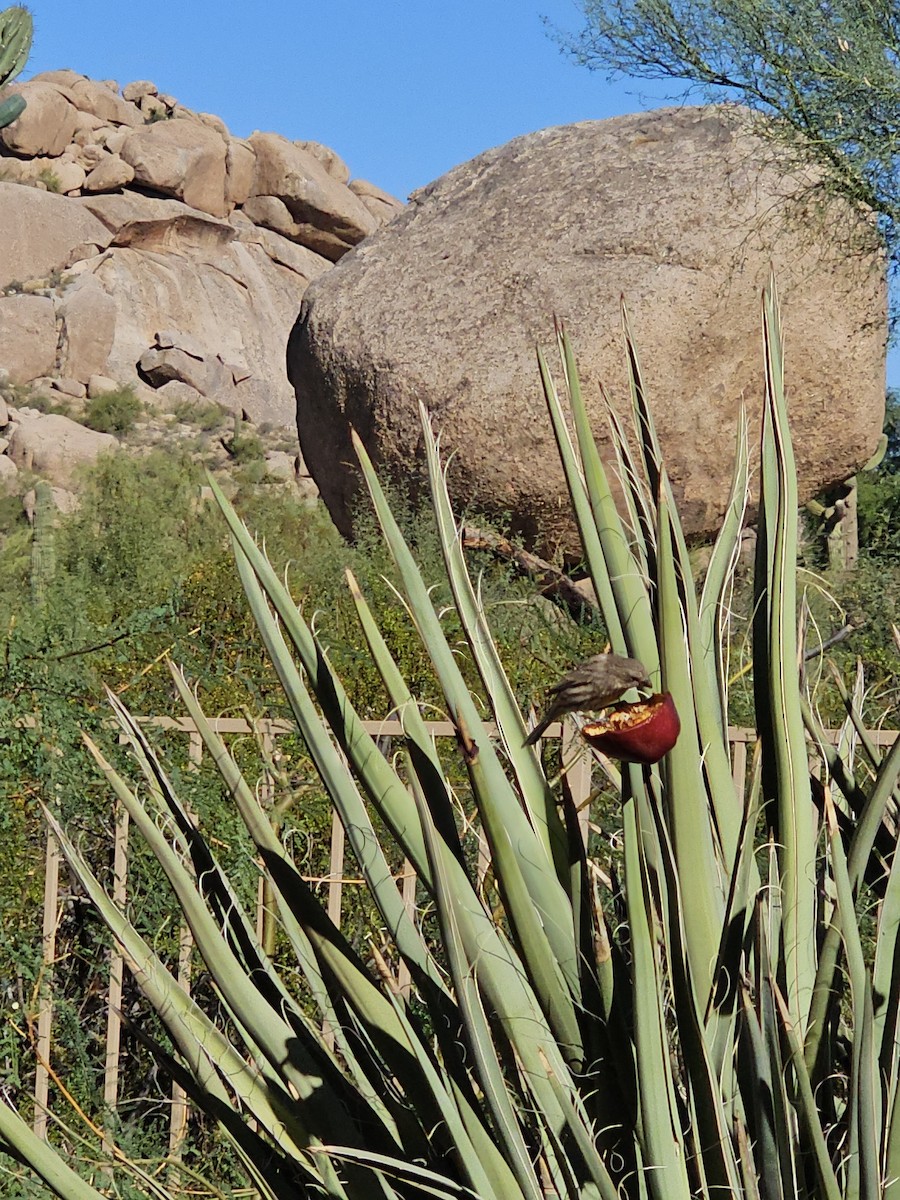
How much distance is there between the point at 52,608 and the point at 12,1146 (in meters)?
4.08

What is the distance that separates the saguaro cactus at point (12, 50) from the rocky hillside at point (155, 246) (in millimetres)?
10623

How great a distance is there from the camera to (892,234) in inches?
314

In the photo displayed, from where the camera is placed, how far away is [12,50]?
1249 cm

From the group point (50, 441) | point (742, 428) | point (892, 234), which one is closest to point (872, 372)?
point (892, 234)

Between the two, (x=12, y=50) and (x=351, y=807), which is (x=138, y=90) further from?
(x=351, y=807)

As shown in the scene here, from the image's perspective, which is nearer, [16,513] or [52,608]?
[52,608]

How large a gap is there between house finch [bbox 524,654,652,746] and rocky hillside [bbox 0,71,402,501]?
24.2 metres

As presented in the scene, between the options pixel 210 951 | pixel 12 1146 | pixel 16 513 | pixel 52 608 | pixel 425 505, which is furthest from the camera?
pixel 16 513

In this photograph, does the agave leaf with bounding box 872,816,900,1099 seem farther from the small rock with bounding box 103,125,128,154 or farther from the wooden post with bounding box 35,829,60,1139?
the small rock with bounding box 103,125,128,154

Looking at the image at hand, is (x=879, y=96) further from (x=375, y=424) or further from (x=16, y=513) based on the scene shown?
(x=16, y=513)

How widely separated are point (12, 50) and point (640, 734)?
13.5m

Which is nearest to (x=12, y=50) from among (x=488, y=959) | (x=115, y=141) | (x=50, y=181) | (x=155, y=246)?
(x=488, y=959)

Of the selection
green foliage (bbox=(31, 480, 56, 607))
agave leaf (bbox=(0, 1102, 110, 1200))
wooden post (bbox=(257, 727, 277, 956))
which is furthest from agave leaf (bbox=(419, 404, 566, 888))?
green foliage (bbox=(31, 480, 56, 607))

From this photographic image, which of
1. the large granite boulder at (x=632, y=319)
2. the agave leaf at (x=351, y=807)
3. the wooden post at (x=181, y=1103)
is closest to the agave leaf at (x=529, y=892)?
the agave leaf at (x=351, y=807)
